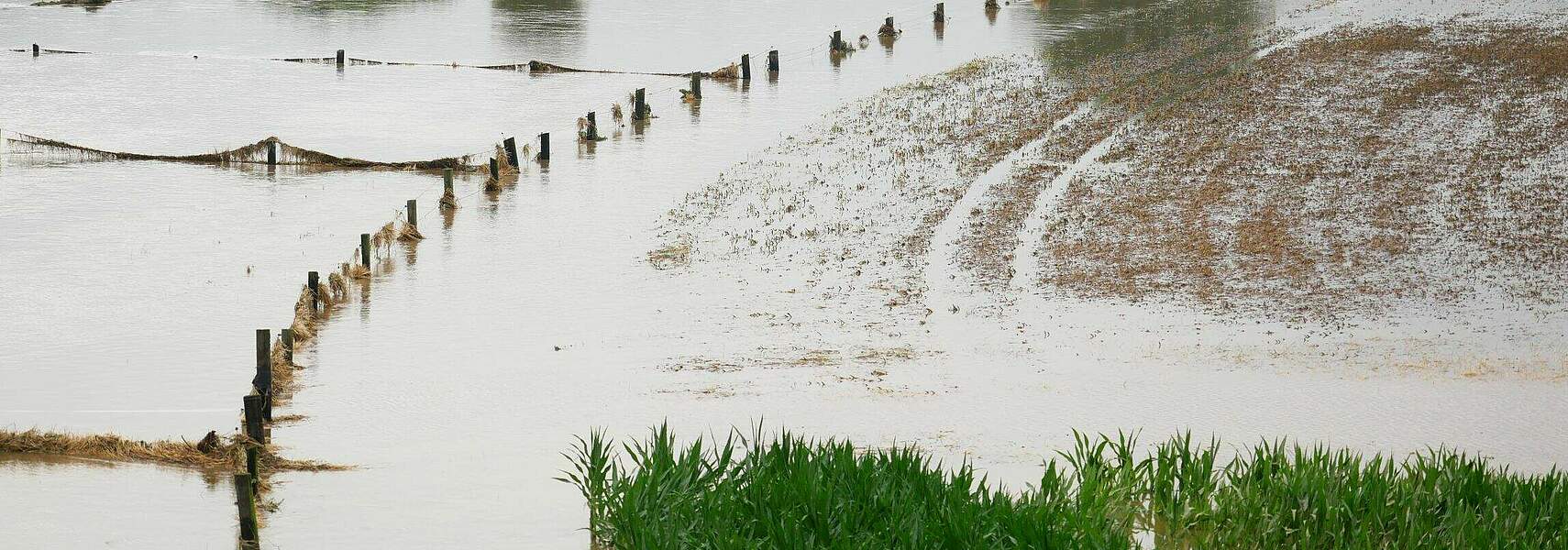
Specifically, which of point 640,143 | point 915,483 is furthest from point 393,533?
point 640,143

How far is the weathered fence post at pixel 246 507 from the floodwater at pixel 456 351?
1.12 ft

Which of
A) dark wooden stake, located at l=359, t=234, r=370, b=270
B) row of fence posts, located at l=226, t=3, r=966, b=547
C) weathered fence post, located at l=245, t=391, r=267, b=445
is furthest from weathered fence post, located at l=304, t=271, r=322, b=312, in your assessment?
weathered fence post, located at l=245, t=391, r=267, b=445

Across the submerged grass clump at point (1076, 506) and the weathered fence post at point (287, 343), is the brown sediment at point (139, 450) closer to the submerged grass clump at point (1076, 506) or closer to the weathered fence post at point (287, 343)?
the weathered fence post at point (287, 343)

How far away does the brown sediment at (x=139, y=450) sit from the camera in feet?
43.0

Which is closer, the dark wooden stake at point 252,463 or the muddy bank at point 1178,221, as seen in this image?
the dark wooden stake at point 252,463

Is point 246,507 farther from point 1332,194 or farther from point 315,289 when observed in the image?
point 1332,194

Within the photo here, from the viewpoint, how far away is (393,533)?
1195 cm

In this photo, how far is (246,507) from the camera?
37.2ft

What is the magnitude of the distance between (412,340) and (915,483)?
7.72 metres

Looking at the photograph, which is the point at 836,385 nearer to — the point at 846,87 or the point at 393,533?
the point at 393,533

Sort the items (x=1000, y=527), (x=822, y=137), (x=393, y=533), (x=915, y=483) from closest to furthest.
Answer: (x=1000, y=527), (x=915, y=483), (x=393, y=533), (x=822, y=137)

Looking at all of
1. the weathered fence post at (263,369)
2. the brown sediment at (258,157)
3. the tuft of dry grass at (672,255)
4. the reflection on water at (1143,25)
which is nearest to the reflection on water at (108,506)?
the weathered fence post at (263,369)

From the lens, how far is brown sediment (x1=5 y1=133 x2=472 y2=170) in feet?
84.1

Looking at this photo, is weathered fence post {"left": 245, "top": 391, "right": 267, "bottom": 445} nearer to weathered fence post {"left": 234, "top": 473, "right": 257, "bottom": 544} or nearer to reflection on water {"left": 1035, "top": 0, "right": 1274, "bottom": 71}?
weathered fence post {"left": 234, "top": 473, "right": 257, "bottom": 544}
